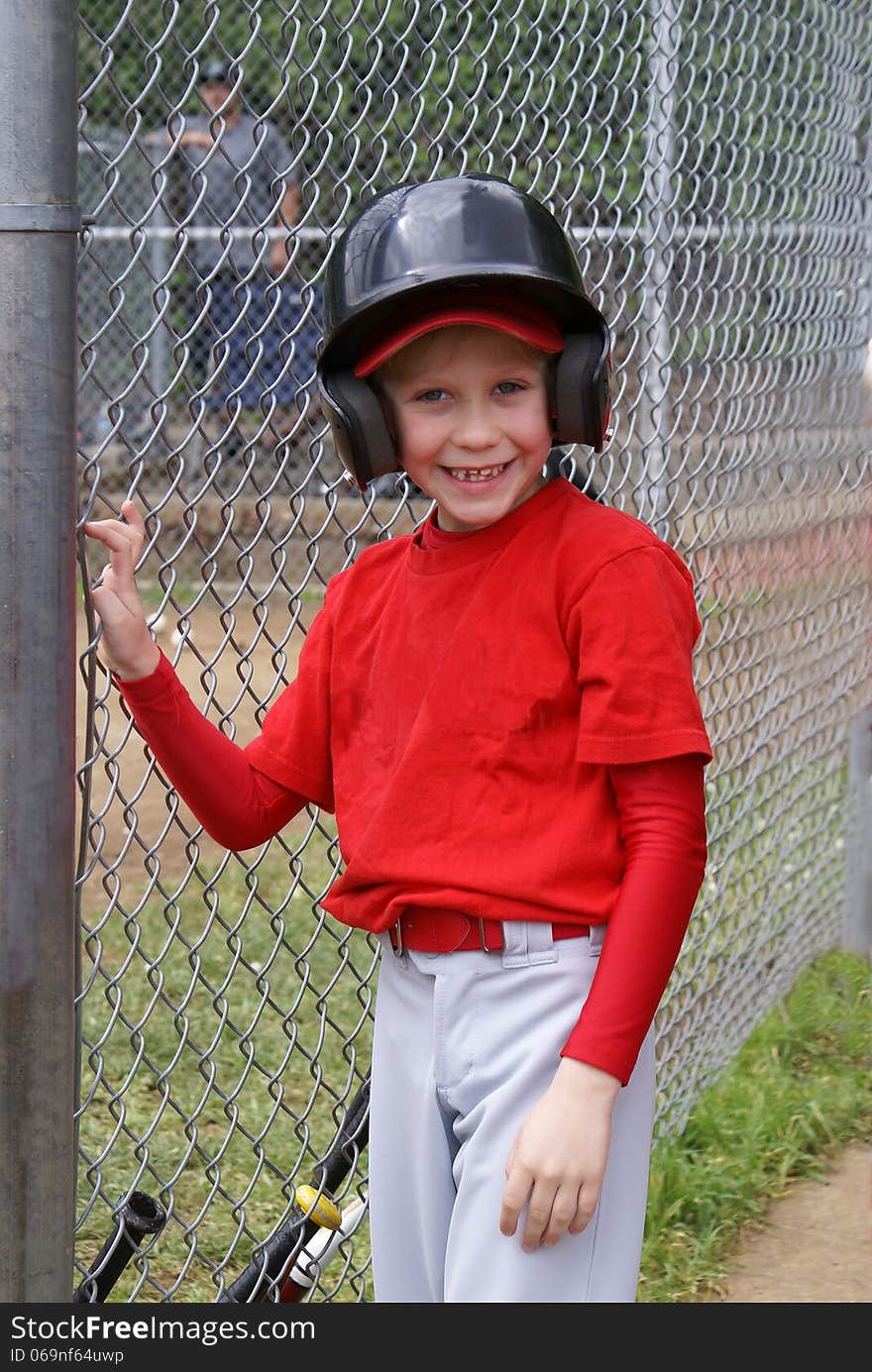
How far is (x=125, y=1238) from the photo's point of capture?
82.8 inches

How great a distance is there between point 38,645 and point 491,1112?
2.22 feet

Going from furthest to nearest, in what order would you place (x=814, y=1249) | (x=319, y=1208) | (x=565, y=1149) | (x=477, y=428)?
(x=814, y=1249) → (x=319, y=1208) → (x=477, y=428) → (x=565, y=1149)

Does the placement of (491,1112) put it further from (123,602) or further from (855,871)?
(855,871)

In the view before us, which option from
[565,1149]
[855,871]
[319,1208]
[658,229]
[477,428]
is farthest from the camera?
[855,871]

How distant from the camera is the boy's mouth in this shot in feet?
5.74

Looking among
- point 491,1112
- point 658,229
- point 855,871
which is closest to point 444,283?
point 491,1112

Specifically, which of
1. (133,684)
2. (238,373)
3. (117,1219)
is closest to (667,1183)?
(117,1219)

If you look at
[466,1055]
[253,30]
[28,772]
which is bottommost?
[466,1055]

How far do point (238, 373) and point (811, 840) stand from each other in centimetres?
560

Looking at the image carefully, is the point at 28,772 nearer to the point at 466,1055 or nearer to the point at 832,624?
the point at 466,1055

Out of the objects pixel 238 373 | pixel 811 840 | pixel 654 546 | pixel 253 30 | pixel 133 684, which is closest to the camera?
pixel 654 546

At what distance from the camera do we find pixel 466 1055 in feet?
5.76

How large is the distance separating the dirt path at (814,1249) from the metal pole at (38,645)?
1656mm

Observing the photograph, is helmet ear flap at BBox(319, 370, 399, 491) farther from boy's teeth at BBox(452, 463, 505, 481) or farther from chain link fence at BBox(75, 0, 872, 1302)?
chain link fence at BBox(75, 0, 872, 1302)
